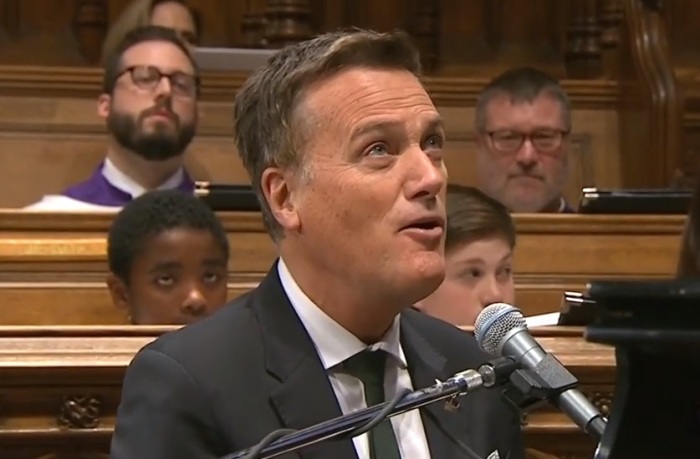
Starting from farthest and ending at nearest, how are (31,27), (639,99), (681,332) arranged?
(31,27) → (639,99) → (681,332)

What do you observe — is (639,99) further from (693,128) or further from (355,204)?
(355,204)

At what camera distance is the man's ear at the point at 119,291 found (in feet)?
9.35

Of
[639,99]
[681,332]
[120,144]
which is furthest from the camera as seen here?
[639,99]

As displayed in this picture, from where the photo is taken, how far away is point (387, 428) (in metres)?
1.54

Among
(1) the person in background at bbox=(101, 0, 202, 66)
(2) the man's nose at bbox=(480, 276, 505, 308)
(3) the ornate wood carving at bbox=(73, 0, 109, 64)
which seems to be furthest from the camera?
(3) the ornate wood carving at bbox=(73, 0, 109, 64)

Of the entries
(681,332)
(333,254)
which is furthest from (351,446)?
(681,332)

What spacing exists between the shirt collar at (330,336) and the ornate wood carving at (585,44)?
11.9ft

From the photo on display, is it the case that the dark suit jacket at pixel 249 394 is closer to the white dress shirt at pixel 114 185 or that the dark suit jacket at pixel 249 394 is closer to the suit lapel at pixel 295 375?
the suit lapel at pixel 295 375

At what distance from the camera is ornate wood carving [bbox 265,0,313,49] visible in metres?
4.80

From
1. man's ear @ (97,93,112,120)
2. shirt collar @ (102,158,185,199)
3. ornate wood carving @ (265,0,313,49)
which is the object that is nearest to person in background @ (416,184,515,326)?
shirt collar @ (102,158,185,199)

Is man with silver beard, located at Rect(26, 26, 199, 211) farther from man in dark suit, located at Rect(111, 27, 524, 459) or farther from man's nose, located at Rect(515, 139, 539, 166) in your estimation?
man in dark suit, located at Rect(111, 27, 524, 459)

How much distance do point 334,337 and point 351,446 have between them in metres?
0.15

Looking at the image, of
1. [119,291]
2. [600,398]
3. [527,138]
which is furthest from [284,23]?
[600,398]

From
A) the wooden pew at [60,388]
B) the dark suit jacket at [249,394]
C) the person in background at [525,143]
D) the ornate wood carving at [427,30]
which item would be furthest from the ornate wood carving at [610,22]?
the dark suit jacket at [249,394]
